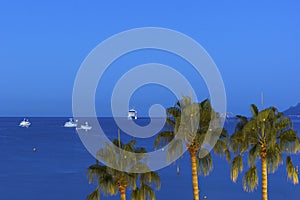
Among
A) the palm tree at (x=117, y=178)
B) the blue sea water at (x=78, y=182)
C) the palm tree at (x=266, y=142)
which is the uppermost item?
the blue sea water at (x=78, y=182)

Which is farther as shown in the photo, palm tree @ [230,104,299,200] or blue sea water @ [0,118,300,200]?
blue sea water @ [0,118,300,200]

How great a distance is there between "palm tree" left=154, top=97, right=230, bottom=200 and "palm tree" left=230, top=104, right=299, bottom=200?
43.6 inches

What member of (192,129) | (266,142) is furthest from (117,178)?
(266,142)

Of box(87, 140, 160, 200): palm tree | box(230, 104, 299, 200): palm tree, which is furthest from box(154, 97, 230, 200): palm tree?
box(87, 140, 160, 200): palm tree

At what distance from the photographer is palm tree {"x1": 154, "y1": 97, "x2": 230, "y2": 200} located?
23156 millimetres

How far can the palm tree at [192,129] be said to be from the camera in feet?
76.0

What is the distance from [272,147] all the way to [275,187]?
184 ft

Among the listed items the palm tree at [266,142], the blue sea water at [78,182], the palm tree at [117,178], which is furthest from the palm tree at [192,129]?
the blue sea water at [78,182]

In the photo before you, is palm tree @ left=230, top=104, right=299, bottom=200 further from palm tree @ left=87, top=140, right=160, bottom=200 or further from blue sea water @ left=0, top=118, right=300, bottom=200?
blue sea water @ left=0, top=118, right=300, bottom=200

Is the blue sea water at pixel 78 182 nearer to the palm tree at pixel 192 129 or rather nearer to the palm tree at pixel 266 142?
the palm tree at pixel 266 142

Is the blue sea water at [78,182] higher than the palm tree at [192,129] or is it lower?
higher

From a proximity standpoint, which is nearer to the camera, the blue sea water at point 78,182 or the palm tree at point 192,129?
the palm tree at point 192,129

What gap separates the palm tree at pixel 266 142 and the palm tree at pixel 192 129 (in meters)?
1.11

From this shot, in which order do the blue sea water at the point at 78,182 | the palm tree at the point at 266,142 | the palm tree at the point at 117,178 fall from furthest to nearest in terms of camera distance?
1. the blue sea water at the point at 78,182
2. the palm tree at the point at 266,142
3. the palm tree at the point at 117,178
